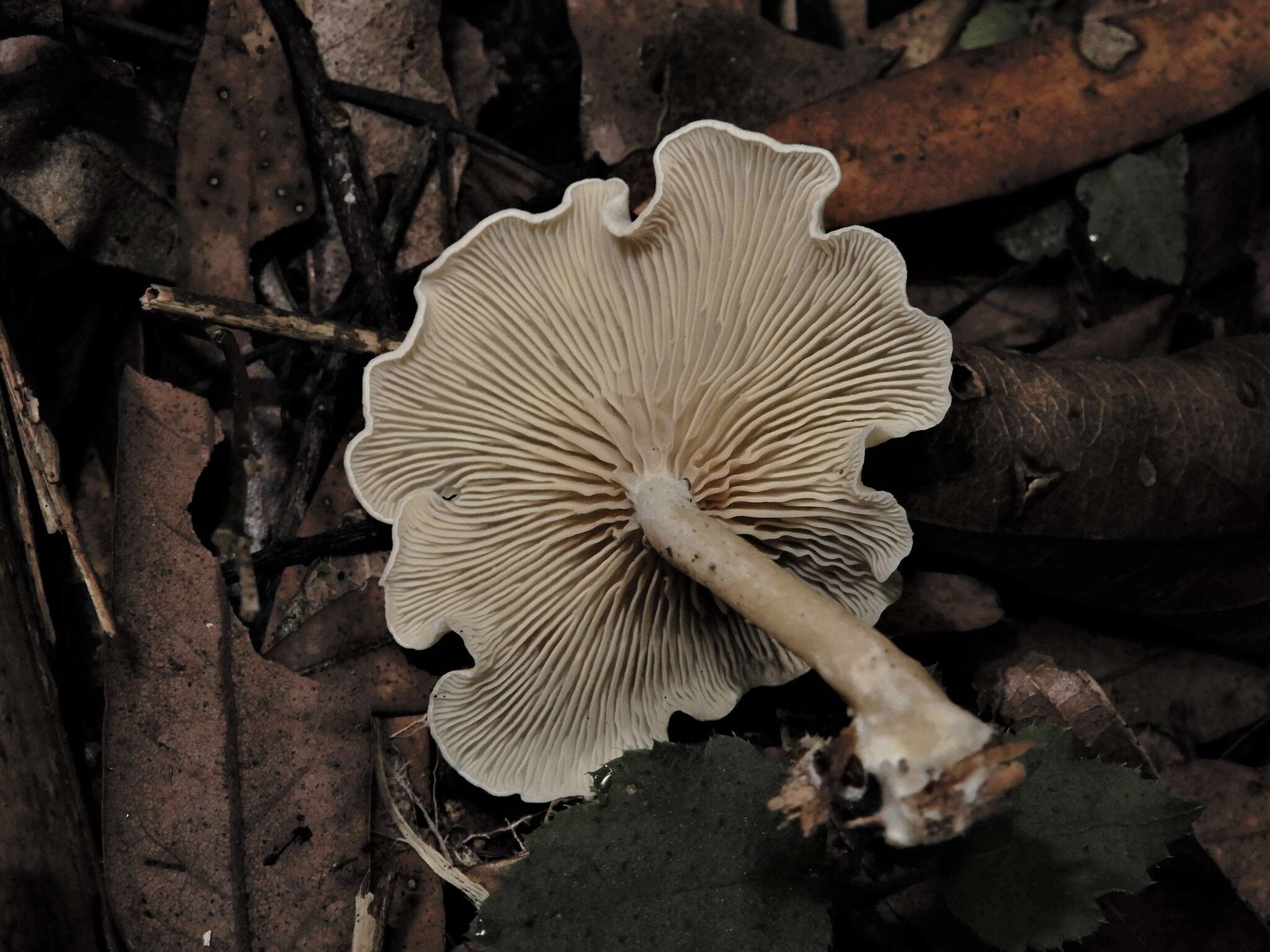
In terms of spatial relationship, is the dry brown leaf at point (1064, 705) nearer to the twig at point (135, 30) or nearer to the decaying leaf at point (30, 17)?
the twig at point (135, 30)

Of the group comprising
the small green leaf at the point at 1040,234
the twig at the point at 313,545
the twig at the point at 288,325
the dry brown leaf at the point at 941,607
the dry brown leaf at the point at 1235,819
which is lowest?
the dry brown leaf at the point at 1235,819

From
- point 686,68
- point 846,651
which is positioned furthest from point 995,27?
point 846,651

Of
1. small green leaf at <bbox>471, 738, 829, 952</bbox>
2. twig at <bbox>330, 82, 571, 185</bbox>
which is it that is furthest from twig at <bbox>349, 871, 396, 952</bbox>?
twig at <bbox>330, 82, 571, 185</bbox>

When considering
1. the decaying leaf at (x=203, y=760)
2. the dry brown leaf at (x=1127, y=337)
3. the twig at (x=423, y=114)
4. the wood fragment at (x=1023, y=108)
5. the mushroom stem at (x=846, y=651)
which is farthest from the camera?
the dry brown leaf at (x=1127, y=337)

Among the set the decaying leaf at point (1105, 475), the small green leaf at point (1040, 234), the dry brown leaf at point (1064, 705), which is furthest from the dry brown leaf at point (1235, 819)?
the small green leaf at point (1040, 234)

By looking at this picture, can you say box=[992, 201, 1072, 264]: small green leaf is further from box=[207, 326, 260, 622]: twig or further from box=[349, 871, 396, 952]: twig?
box=[349, 871, 396, 952]: twig

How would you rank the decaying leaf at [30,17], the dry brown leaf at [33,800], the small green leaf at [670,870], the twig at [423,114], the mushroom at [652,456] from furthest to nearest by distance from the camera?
the twig at [423,114] → the decaying leaf at [30,17] → the small green leaf at [670,870] → the mushroom at [652,456] → the dry brown leaf at [33,800]

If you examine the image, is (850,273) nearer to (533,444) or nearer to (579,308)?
(579,308)
